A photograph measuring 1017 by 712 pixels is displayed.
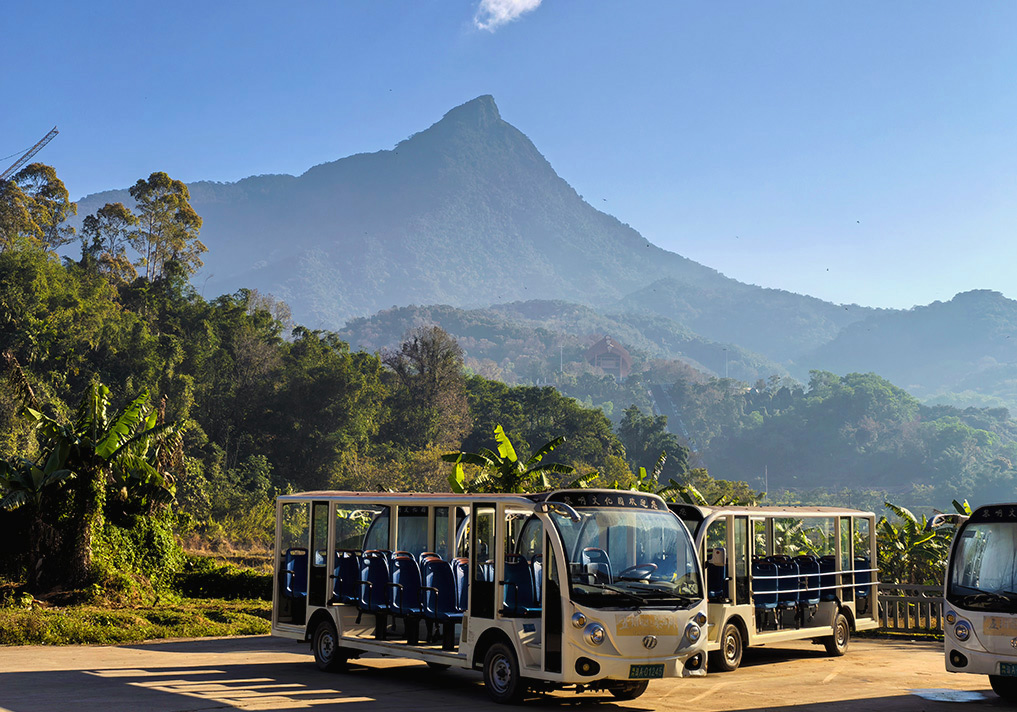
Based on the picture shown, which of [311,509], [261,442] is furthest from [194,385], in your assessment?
[311,509]

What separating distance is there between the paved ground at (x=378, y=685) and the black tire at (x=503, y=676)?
18cm

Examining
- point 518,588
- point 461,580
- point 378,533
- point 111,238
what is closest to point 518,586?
point 518,588

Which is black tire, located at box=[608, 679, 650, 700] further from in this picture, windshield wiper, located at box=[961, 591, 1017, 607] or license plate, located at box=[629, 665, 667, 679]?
windshield wiper, located at box=[961, 591, 1017, 607]

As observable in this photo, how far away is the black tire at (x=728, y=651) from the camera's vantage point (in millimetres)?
12586

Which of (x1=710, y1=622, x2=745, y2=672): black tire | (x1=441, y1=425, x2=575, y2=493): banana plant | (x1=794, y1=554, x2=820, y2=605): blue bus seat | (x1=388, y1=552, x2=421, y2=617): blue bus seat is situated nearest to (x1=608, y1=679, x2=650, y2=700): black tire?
(x1=710, y1=622, x2=745, y2=672): black tire

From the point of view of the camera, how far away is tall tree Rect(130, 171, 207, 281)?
69188mm

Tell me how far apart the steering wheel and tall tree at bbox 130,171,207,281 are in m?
63.4

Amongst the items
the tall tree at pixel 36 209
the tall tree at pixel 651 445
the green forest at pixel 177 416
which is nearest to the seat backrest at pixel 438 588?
the green forest at pixel 177 416

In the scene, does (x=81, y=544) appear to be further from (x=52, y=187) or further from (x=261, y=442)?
(x=52, y=187)

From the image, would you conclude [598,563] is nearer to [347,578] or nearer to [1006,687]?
[347,578]

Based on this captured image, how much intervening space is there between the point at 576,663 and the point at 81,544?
13.3 metres

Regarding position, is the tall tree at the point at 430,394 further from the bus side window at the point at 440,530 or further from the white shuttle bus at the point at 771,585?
the bus side window at the point at 440,530

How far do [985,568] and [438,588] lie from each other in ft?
19.1

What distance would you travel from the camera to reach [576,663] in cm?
942
